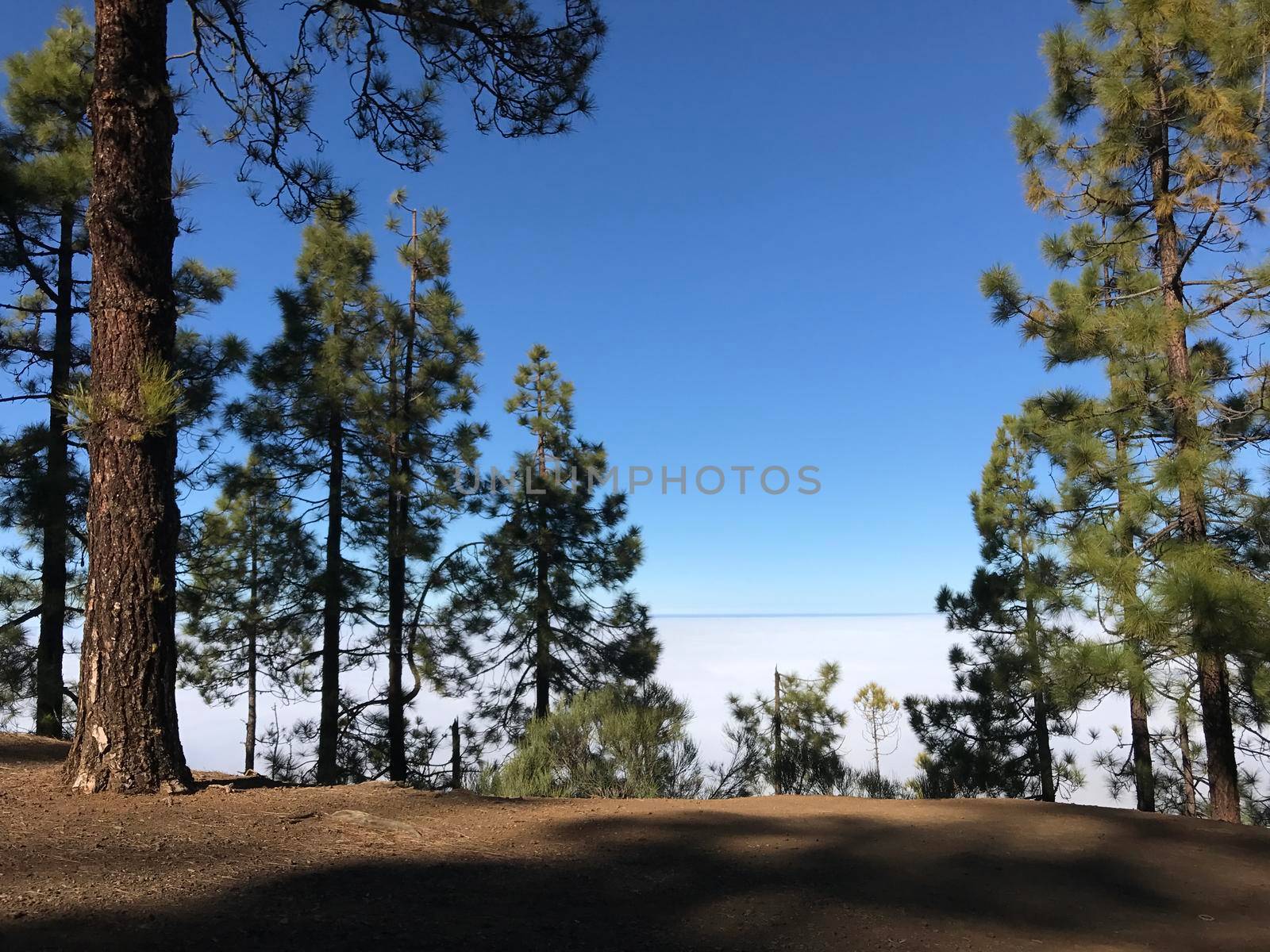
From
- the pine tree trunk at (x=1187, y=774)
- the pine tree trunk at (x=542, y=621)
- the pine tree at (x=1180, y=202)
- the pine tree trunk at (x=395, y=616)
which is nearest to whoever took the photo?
the pine tree at (x=1180, y=202)

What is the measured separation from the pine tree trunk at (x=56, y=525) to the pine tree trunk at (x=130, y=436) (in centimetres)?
500

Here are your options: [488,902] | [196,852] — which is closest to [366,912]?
[488,902]

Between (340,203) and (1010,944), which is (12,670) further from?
(1010,944)

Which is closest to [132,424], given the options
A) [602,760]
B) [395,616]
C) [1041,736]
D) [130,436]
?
[130,436]

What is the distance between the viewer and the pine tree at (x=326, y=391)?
1268cm

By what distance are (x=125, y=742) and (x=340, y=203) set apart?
4628 millimetres

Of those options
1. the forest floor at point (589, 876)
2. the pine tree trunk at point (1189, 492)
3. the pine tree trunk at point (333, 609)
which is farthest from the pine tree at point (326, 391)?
the pine tree trunk at point (1189, 492)

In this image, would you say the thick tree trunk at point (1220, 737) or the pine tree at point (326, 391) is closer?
the thick tree trunk at point (1220, 737)

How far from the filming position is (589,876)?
3.71 meters

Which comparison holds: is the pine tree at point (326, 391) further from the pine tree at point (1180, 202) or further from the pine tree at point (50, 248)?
the pine tree at point (1180, 202)

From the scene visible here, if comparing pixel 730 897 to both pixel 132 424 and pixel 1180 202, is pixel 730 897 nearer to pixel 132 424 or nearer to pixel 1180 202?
pixel 132 424

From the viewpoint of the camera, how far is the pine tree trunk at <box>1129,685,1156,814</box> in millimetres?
12125

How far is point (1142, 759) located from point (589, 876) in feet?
39.9

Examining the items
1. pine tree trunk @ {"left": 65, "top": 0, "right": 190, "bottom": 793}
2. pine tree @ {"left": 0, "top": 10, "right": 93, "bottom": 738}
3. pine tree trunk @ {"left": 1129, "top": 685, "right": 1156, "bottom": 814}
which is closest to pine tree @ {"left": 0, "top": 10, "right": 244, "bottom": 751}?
pine tree @ {"left": 0, "top": 10, "right": 93, "bottom": 738}
